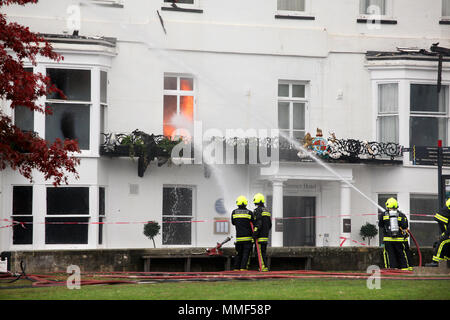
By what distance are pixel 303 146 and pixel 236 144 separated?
Answer: 2.06 m

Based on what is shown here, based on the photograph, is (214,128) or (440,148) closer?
(440,148)

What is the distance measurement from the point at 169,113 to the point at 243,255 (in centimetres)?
780

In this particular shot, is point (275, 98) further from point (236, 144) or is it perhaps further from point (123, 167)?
point (123, 167)

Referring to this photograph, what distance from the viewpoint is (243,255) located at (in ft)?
83.3

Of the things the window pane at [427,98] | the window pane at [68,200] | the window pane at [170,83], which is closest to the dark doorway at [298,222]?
the window pane at [427,98]

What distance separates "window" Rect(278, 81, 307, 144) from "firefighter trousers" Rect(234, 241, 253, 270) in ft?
25.6

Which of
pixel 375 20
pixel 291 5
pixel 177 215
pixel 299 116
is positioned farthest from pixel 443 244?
pixel 291 5

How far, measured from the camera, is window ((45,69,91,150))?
30.6 meters

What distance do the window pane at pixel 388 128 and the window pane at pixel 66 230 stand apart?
373 inches

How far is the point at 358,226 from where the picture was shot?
3266cm

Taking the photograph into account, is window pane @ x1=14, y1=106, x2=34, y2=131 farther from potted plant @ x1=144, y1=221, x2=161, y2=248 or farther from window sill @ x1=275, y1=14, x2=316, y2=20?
window sill @ x1=275, y1=14, x2=316, y2=20

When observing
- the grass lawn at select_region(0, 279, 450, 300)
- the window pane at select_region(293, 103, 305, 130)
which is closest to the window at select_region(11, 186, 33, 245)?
the window pane at select_region(293, 103, 305, 130)
